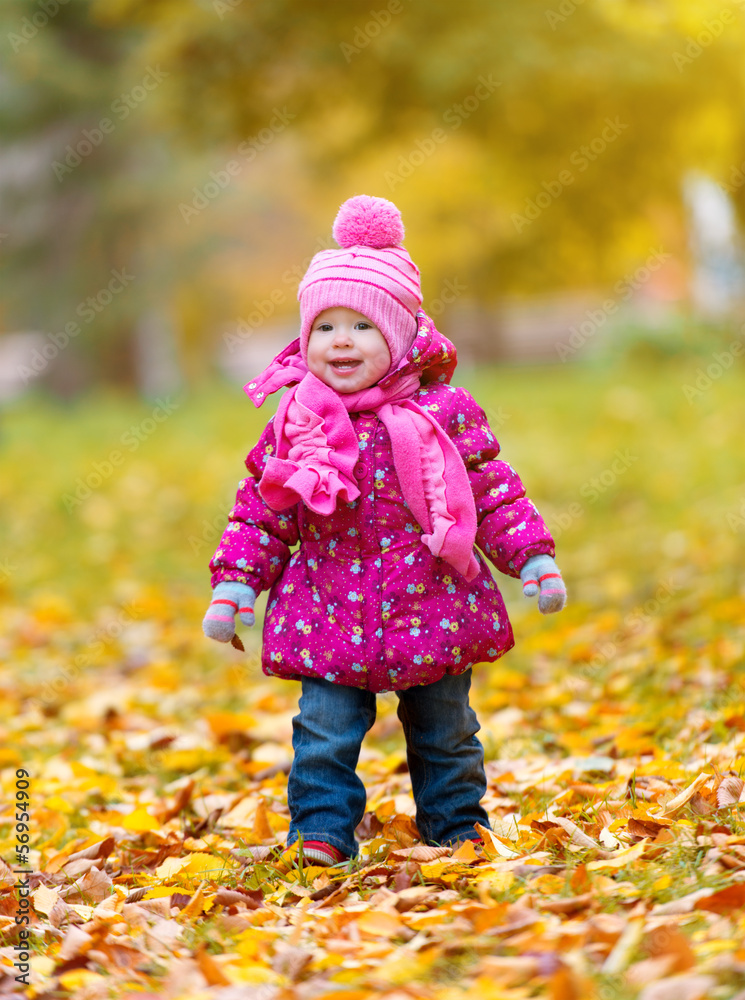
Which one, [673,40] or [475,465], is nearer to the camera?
[475,465]

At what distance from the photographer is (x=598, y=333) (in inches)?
1032

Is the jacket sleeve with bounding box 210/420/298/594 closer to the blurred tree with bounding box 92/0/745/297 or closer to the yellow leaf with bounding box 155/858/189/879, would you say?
the yellow leaf with bounding box 155/858/189/879

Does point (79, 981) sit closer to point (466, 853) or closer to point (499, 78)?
point (466, 853)

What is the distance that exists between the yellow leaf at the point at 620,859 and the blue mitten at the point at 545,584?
0.53 m

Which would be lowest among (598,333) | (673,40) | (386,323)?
(386,323)

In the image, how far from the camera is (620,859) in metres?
2.36

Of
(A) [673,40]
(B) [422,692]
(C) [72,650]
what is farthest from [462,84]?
(B) [422,692]

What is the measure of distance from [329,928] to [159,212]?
55.3 ft

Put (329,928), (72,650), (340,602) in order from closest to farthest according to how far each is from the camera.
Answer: (329,928), (340,602), (72,650)

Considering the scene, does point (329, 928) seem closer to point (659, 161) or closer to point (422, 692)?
point (422, 692)

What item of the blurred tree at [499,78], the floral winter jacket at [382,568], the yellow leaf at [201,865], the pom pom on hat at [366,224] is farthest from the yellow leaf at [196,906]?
the blurred tree at [499,78]

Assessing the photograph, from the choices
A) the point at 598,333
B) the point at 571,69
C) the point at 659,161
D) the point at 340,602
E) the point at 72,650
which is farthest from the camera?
the point at 598,333

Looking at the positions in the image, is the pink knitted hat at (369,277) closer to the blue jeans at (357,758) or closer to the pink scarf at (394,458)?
the pink scarf at (394,458)

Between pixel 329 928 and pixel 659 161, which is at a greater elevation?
pixel 659 161
